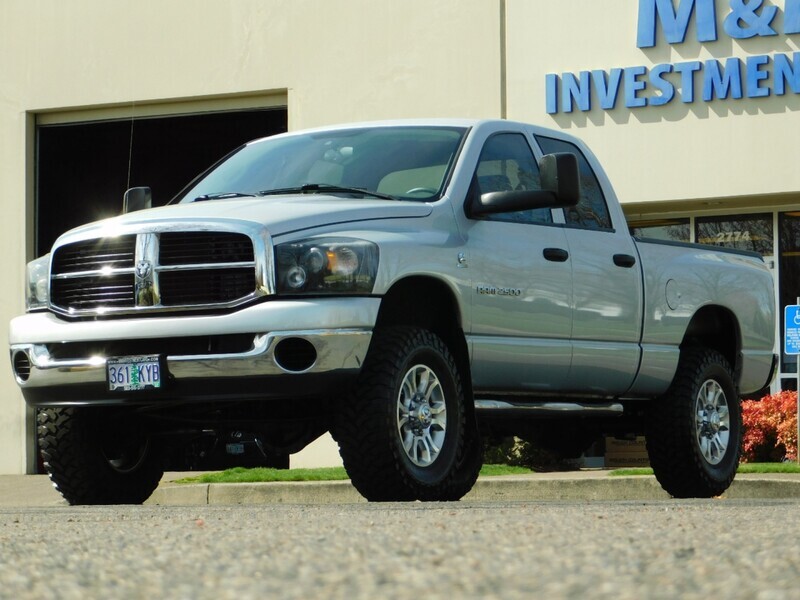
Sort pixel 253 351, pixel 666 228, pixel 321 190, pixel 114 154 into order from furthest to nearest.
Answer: pixel 114 154 → pixel 666 228 → pixel 321 190 → pixel 253 351

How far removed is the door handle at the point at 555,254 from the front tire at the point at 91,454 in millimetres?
2436

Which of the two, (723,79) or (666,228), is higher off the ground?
(723,79)

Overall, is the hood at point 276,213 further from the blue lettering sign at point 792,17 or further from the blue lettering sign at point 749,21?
the blue lettering sign at point 792,17

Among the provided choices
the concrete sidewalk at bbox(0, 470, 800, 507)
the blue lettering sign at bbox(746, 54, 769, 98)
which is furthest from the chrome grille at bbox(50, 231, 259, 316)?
the blue lettering sign at bbox(746, 54, 769, 98)

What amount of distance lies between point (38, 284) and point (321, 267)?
1.77 m

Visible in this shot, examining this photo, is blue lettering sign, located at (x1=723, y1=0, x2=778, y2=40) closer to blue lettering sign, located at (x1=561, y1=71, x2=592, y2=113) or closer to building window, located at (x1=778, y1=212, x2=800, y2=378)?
blue lettering sign, located at (x1=561, y1=71, x2=592, y2=113)

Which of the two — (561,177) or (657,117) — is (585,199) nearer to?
(561,177)

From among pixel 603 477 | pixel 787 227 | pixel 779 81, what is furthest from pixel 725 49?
pixel 603 477

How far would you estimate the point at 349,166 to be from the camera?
866cm

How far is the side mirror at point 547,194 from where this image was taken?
26.9ft

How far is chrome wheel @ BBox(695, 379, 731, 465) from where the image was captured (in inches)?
387

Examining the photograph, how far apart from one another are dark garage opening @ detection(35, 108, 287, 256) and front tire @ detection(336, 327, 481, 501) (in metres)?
13.1

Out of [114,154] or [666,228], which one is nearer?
[666,228]

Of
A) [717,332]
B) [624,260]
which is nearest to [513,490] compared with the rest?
[717,332]
